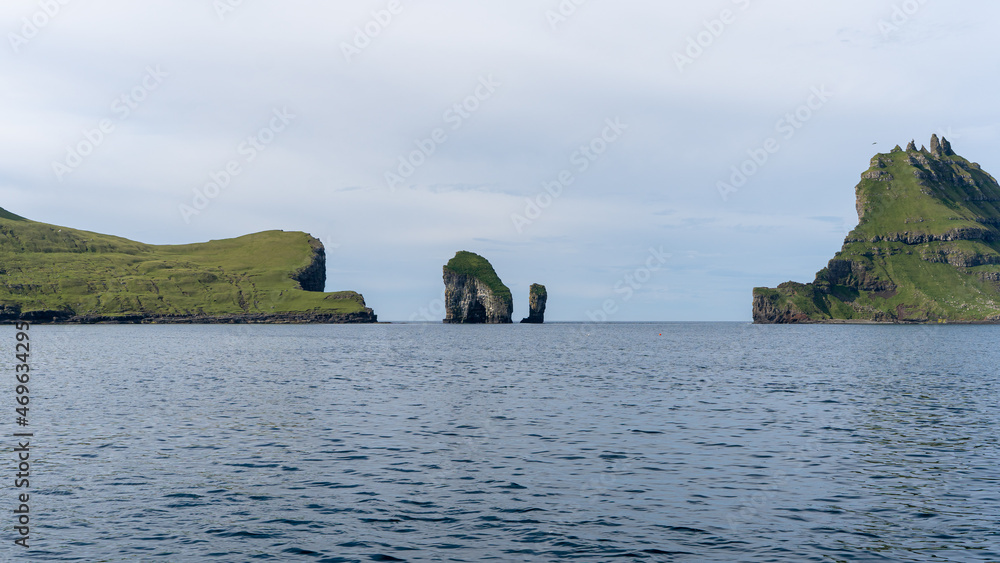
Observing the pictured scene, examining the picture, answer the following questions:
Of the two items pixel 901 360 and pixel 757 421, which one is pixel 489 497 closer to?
pixel 757 421

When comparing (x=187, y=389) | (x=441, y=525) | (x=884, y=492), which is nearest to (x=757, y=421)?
(x=884, y=492)

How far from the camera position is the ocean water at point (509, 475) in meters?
19.3

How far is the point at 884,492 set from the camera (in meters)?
25.2

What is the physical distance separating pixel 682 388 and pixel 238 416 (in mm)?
39880

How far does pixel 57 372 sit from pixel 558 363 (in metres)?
64.3

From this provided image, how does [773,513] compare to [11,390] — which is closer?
[773,513]

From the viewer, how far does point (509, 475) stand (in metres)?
28.0

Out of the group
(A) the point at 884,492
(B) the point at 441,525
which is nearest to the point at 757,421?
(A) the point at 884,492

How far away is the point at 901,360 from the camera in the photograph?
107438 mm

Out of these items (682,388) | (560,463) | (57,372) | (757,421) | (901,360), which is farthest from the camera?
(901,360)

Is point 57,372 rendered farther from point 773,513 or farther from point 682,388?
point 773,513

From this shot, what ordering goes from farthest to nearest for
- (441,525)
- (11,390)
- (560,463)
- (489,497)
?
(11,390) < (560,463) < (489,497) < (441,525)

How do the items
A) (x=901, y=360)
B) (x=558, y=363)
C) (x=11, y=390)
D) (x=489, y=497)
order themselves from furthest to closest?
(x=901, y=360), (x=558, y=363), (x=11, y=390), (x=489, y=497)

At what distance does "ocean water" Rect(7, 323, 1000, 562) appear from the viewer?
1930cm
